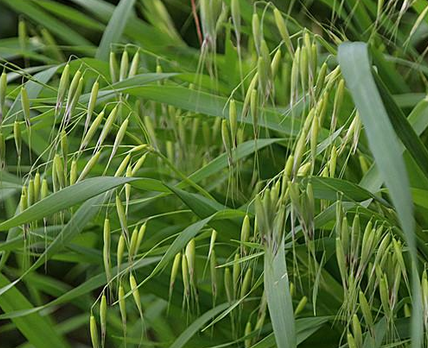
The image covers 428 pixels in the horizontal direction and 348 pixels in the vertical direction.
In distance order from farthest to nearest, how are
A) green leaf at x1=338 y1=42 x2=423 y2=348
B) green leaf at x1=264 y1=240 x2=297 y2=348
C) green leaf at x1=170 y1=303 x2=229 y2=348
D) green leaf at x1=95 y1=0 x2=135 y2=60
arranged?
green leaf at x1=95 y1=0 x2=135 y2=60
green leaf at x1=170 y1=303 x2=229 y2=348
green leaf at x1=264 y1=240 x2=297 y2=348
green leaf at x1=338 y1=42 x2=423 y2=348

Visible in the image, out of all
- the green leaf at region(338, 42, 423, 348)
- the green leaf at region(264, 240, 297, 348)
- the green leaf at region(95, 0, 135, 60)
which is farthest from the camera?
the green leaf at region(95, 0, 135, 60)

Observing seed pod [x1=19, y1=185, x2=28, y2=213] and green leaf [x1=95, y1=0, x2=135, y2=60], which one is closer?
seed pod [x1=19, y1=185, x2=28, y2=213]

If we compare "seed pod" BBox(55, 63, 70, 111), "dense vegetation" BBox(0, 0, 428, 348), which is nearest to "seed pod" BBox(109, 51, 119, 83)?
"dense vegetation" BBox(0, 0, 428, 348)

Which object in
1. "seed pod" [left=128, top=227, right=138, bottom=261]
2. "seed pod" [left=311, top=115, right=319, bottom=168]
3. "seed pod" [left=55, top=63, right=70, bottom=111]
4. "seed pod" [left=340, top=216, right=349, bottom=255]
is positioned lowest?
"seed pod" [left=128, top=227, right=138, bottom=261]

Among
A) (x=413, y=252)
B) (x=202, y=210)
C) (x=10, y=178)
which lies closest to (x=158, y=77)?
(x=202, y=210)

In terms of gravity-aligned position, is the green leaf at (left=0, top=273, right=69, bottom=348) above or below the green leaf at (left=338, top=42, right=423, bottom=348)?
below

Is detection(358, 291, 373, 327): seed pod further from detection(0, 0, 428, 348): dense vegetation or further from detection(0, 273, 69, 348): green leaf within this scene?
detection(0, 273, 69, 348): green leaf

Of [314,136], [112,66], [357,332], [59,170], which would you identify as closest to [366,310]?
[357,332]

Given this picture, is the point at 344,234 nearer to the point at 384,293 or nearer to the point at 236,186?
the point at 384,293
